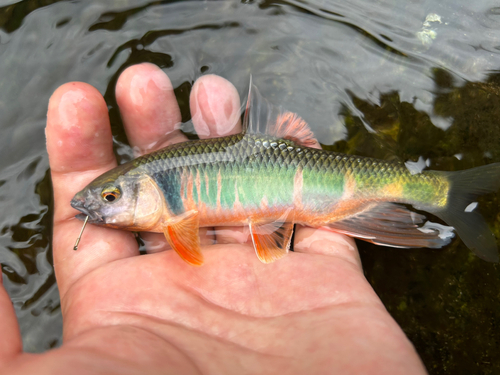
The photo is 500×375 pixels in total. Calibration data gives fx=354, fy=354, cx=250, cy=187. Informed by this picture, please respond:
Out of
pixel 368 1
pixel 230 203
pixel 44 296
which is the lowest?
pixel 44 296

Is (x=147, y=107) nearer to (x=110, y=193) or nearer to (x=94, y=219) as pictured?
(x=110, y=193)

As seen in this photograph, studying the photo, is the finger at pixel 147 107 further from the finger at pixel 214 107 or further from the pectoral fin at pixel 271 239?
the pectoral fin at pixel 271 239

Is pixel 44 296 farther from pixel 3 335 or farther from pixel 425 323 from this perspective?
pixel 425 323

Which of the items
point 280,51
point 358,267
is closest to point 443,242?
point 358,267

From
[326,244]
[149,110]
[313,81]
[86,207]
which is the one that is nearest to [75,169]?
[86,207]

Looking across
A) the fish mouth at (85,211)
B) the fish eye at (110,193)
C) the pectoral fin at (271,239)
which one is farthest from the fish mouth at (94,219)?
the pectoral fin at (271,239)
